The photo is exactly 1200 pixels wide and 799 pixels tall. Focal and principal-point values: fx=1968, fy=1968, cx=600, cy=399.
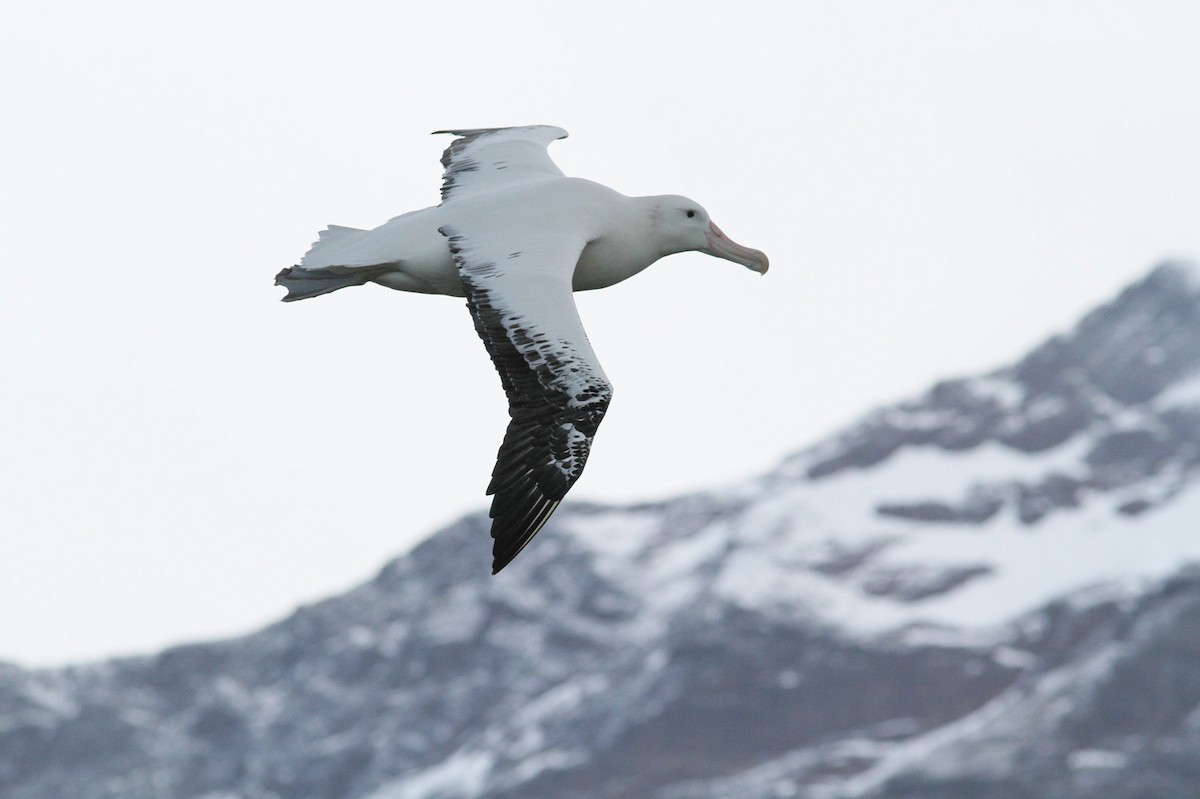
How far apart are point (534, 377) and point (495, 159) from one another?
15.2ft

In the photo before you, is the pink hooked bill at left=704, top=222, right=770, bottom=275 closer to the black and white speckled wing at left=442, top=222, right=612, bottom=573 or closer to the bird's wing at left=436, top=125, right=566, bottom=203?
the bird's wing at left=436, top=125, right=566, bottom=203

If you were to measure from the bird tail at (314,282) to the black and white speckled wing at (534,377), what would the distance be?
1258 millimetres

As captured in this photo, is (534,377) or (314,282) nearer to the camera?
(534,377)

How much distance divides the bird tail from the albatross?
0.03 ft

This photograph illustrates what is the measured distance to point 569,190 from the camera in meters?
15.9

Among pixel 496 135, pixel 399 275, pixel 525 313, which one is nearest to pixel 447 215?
pixel 399 275

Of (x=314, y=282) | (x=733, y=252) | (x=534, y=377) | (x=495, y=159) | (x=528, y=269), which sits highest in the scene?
(x=495, y=159)

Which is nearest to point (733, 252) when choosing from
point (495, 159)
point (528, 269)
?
point (495, 159)

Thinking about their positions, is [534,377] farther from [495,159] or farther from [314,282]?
[495,159]

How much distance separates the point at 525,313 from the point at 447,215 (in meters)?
1.64

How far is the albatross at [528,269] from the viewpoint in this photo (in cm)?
1386

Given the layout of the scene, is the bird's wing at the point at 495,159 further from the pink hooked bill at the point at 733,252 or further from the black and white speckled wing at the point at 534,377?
the black and white speckled wing at the point at 534,377

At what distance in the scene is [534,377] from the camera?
14117 millimetres

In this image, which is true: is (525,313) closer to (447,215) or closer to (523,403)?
(523,403)
